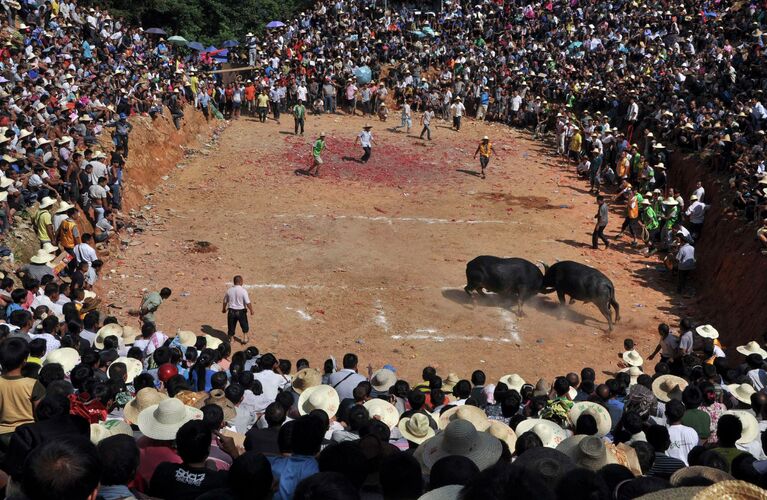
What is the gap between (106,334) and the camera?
425 inches

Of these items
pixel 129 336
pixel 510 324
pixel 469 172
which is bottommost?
pixel 510 324

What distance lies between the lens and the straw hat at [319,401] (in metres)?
7.93

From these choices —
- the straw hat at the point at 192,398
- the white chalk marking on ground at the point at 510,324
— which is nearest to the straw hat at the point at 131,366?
the straw hat at the point at 192,398

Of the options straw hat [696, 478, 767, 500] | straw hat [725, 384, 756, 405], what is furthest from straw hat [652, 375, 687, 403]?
straw hat [696, 478, 767, 500]

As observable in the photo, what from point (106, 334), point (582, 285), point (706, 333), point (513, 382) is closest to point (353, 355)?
point (513, 382)

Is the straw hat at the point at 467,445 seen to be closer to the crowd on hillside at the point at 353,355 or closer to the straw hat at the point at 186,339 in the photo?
the crowd on hillside at the point at 353,355

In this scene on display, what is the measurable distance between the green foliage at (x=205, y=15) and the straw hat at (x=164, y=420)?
3425 centimetres

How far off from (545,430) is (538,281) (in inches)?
374

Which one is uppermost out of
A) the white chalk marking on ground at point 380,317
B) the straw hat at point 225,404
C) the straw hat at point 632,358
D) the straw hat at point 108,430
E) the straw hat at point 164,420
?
the straw hat at point 164,420

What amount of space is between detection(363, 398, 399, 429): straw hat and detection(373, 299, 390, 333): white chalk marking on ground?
6.96 m

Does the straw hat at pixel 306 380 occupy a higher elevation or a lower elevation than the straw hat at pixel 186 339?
higher

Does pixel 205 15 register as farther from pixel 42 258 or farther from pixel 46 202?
pixel 42 258

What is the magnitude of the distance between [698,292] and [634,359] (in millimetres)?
6126

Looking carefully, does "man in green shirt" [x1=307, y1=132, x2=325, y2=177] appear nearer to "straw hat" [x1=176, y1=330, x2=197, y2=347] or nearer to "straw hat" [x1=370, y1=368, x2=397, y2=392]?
"straw hat" [x1=176, y1=330, x2=197, y2=347]
